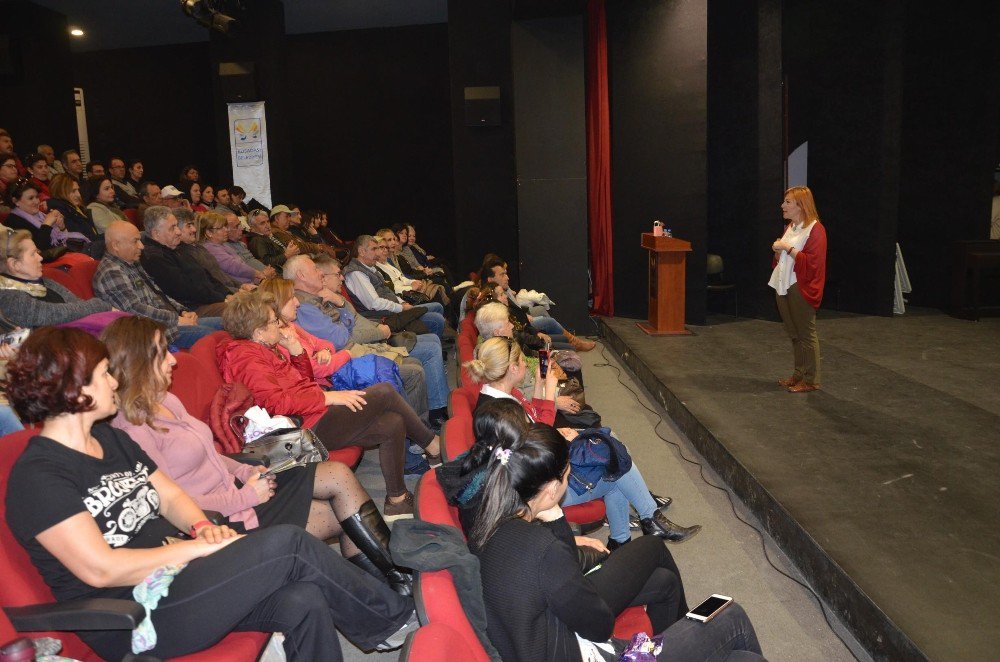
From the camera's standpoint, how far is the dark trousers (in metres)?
1.84

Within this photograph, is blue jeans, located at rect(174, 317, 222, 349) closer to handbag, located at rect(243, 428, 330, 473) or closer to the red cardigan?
handbag, located at rect(243, 428, 330, 473)

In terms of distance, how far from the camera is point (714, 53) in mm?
8234

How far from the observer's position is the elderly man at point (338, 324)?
4370 mm

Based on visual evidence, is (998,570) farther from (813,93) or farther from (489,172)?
(489,172)

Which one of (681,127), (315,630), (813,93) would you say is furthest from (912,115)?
(315,630)

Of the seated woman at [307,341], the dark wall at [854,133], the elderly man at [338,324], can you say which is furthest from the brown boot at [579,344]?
the seated woman at [307,341]

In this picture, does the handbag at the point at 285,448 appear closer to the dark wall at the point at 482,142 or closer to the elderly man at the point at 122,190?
the elderly man at the point at 122,190

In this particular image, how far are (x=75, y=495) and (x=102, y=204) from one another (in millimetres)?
5838

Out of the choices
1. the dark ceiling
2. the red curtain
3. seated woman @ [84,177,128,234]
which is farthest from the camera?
the dark ceiling

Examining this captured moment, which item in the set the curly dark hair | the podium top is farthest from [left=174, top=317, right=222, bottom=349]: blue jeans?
the podium top

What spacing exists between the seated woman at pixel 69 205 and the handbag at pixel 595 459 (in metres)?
4.69

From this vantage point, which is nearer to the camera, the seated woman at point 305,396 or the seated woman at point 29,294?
the seated woman at point 305,396

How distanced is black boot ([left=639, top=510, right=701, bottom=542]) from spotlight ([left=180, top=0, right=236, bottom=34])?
704 centimetres

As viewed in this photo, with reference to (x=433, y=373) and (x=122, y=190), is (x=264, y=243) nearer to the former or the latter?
(x=122, y=190)
